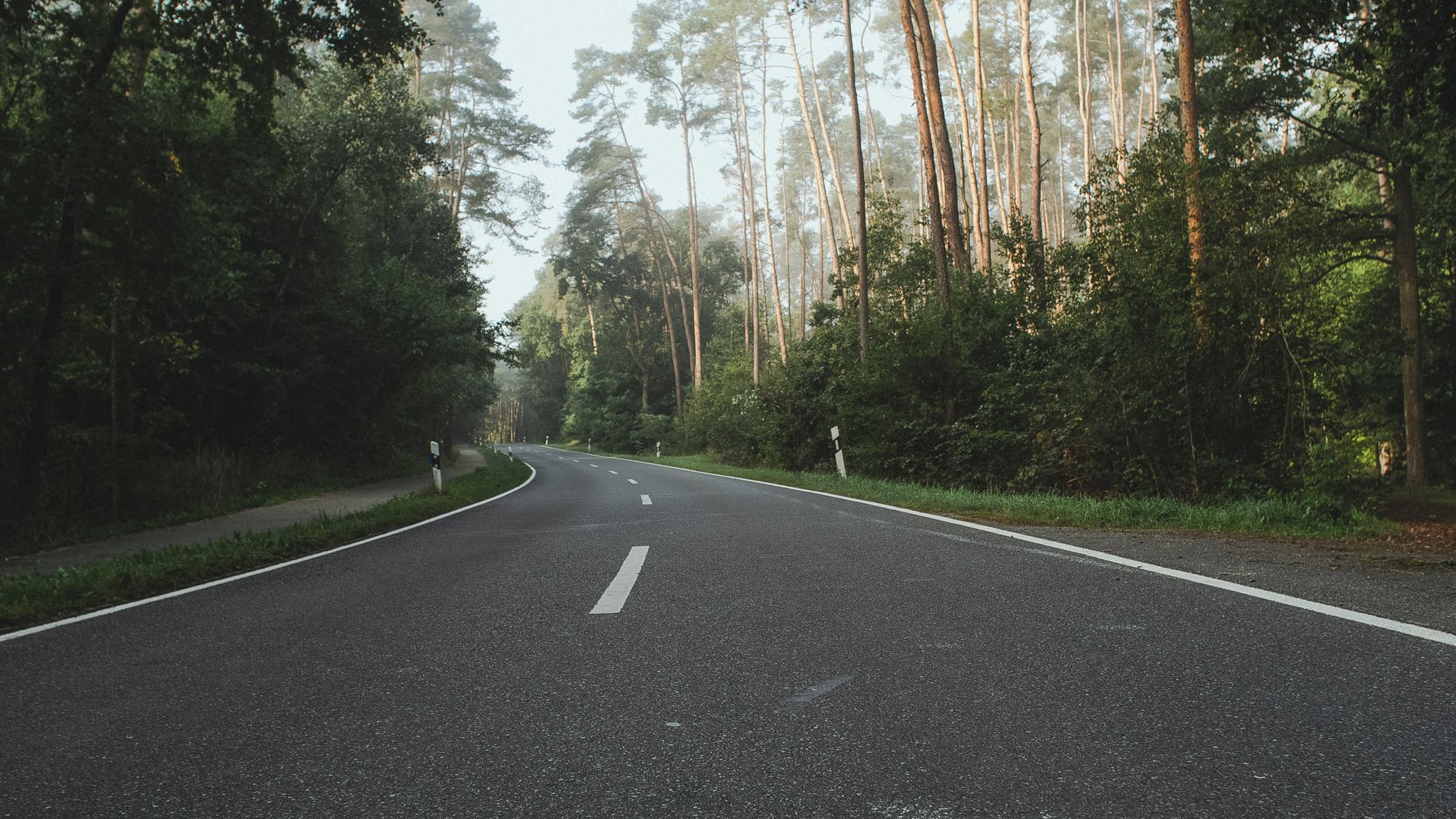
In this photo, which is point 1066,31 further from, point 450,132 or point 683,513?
point 683,513

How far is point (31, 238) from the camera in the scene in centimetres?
1028

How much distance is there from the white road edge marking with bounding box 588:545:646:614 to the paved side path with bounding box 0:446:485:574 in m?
5.32

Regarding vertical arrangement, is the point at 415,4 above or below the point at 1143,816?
above

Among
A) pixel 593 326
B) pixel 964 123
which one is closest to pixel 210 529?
pixel 964 123

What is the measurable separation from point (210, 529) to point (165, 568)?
453 cm

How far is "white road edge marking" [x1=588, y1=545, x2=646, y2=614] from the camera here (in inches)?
194

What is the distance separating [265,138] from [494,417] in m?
115

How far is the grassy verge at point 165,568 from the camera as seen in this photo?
5.95m

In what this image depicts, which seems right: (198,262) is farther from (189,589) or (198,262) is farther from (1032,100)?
(1032,100)

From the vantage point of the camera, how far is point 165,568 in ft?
23.4

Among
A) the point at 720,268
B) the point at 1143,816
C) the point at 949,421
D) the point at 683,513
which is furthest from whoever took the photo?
the point at 720,268

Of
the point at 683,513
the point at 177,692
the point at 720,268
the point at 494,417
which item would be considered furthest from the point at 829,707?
the point at 494,417

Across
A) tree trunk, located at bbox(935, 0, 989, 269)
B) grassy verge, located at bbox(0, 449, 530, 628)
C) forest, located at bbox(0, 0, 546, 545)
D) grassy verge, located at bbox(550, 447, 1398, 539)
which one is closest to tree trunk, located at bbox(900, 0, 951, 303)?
grassy verge, located at bbox(550, 447, 1398, 539)

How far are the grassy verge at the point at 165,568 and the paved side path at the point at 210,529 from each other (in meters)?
0.57
